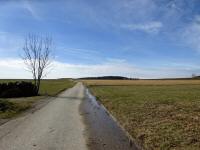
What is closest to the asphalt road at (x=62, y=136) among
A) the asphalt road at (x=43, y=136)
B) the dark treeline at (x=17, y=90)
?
the asphalt road at (x=43, y=136)

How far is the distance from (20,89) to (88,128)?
29.8m

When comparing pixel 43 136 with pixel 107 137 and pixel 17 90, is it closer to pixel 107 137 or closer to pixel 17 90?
pixel 107 137

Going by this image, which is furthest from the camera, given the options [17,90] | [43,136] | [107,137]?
[17,90]

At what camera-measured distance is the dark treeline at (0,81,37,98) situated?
39.3m

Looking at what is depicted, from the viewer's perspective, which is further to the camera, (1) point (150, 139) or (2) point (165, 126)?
(2) point (165, 126)

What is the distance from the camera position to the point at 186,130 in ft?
37.8

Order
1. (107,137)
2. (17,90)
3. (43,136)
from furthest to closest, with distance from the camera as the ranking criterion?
(17,90) < (107,137) < (43,136)

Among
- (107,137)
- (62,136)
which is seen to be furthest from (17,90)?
(107,137)

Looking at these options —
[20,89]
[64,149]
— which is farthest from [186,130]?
[20,89]

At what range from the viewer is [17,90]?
133 feet

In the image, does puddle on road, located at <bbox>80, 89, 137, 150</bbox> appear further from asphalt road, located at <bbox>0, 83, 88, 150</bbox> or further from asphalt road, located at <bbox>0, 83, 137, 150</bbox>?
asphalt road, located at <bbox>0, 83, 88, 150</bbox>

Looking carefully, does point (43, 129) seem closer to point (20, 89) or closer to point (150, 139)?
point (150, 139)

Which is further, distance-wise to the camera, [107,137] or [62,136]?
[107,137]

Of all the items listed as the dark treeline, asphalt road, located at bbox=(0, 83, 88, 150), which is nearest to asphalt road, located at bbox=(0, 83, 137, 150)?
asphalt road, located at bbox=(0, 83, 88, 150)
